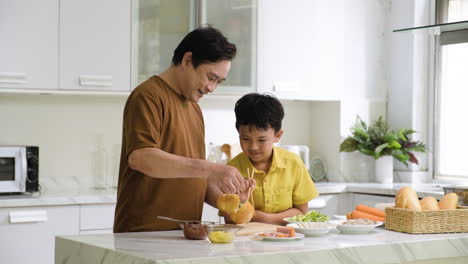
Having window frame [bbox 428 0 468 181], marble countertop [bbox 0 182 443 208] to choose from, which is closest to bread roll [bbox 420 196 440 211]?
marble countertop [bbox 0 182 443 208]

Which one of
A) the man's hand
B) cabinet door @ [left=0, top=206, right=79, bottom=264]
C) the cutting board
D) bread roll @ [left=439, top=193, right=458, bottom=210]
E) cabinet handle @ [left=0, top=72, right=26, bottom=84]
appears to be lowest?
cabinet door @ [left=0, top=206, right=79, bottom=264]

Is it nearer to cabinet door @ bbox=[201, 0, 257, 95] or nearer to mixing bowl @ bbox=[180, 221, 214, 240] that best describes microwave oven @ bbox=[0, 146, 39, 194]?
cabinet door @ bbox=[201, 0, 257, 95]

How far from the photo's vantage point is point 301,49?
4.95 m

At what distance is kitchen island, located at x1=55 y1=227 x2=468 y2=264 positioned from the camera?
2.03m

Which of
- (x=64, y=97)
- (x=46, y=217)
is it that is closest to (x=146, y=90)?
(x=46, y=217)

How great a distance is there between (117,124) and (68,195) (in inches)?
29.6

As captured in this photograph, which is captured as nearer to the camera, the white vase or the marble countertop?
the marble countertop

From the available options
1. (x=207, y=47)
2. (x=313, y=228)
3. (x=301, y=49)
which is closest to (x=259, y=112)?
(x=207, y=47)

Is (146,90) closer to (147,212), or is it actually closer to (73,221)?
(147,212)

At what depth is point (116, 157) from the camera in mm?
4652

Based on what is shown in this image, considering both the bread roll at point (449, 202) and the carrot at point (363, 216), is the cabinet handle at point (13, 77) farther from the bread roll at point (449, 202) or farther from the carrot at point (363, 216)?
the bread roll at point (449, 202)

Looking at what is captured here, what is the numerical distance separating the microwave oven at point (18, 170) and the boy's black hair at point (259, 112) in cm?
157

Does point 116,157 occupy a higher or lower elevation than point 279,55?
lower

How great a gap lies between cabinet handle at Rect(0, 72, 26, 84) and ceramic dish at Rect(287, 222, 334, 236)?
203cm
